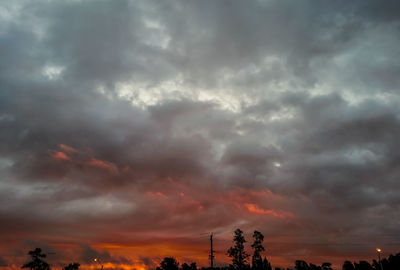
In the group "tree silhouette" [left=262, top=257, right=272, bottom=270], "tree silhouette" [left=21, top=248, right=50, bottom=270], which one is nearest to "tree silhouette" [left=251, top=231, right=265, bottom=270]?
"tree silhouette" [left=262, top=257, right=272, bottom=270]

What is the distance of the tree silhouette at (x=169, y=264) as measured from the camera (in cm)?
12088

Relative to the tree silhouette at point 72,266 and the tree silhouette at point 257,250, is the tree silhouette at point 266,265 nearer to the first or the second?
the tree silhouette at point 257,250

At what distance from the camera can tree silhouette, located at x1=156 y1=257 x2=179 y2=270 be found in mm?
120875

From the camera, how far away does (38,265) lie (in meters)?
120

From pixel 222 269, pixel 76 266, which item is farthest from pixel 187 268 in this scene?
pixel 76 266

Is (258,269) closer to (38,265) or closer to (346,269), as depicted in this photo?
(346,269)

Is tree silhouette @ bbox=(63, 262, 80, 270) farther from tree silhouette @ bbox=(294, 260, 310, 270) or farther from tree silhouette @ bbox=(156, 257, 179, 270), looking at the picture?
tree silhouette @ bbox=(294, 260, 310, 270)

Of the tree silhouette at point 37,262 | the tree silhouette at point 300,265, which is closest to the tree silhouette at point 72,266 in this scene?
the tree silhouette at point 37,262

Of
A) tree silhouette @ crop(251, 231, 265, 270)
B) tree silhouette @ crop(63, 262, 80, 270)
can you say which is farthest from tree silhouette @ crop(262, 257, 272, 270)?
tree silhouette @ crop(63, 262, 80, 270)

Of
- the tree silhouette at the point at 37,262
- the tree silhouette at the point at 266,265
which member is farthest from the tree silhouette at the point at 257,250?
the tree silhouette at the point at 37,262

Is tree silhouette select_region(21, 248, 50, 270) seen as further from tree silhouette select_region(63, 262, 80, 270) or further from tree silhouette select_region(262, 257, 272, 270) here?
tree silhouette select_region(262, 257, 272, 270)

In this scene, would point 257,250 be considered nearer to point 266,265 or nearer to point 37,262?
point 266,265

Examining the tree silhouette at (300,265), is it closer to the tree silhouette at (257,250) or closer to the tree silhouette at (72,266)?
the tree silhouette at (257,250)

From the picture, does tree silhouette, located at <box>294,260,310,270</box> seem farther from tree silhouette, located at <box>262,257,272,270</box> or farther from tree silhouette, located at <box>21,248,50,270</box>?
tree silhouette, located at <box>21,248,50,270</box>
